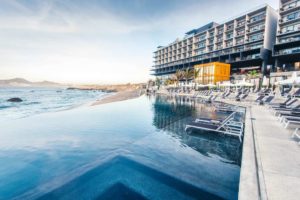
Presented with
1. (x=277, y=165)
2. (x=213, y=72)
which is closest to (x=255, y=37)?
(x=213, y=72)

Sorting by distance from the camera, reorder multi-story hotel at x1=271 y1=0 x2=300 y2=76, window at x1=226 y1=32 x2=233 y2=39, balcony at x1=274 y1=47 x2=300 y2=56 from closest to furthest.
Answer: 1. balcony at x1=274 y1=47 x2=300 y2=56
2. multi-story hotel at x1=271 y1=0 x2=300 y2=76
3. window at x1=226 y1=32 x2=233 y2=39

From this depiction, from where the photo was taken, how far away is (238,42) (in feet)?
161

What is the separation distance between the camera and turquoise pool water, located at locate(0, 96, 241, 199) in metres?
3.71

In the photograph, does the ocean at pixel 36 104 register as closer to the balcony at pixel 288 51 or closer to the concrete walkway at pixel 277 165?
the concrete walkway at pixel 277 165

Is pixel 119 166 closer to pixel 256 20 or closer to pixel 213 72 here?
pixel 213 72

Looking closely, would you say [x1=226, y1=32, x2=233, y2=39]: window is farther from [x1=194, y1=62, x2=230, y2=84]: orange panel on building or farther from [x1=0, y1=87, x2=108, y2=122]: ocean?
[x1=0, y1=87, x2=108, y2=122]: ocean

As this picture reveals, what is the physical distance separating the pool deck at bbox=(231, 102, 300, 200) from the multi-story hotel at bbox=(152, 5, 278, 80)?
47061mm

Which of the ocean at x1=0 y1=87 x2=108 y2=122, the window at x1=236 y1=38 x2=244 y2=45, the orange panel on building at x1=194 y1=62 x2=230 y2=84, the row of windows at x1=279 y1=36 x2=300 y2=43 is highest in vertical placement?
the window at x1=236 y1=38 x2=244 y2=45

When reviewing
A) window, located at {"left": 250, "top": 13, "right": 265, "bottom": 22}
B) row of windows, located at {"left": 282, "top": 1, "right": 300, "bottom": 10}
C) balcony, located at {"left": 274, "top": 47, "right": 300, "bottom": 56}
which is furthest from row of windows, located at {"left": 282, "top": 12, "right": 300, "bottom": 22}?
balcony, located at {"left": 274, "top": 47, "right": 300, "bottom": 56}

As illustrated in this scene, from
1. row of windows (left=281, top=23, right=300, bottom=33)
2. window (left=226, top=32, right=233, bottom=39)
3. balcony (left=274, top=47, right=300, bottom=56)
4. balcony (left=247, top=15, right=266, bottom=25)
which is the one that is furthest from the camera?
window (left=226, top=32, right=233, bottom=39)

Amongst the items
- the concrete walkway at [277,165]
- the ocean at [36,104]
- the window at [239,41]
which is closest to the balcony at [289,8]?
the window at [239,41]

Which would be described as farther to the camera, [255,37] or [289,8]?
→ [255,37]

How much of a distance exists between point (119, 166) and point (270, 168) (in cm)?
367

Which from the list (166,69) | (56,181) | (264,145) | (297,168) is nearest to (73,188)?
(56,181)
